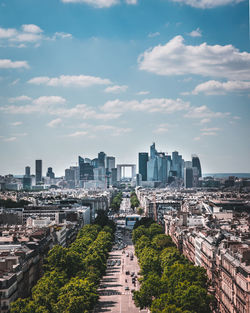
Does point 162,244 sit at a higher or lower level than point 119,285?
higher

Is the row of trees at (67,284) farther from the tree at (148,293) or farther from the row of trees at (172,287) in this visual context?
the row of trees at (172,287)

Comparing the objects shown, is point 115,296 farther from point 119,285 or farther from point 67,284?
point 67,284

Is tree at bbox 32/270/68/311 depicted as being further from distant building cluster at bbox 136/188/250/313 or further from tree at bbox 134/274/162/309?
distant building cluster at bbox 136/188/250/313

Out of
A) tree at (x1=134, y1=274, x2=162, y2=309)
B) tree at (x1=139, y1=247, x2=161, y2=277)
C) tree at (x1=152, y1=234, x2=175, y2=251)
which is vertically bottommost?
tree at (x1=134, y1=274, x2=162, y2=309)

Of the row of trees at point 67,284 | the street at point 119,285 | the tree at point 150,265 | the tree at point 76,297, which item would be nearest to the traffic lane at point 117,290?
the street at point 119,285

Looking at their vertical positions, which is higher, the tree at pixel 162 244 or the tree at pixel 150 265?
the tree at pixel 162 244

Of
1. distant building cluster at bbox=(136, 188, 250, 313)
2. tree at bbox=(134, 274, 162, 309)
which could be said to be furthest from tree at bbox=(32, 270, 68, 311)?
distant building cluster at bbox=(136, 188, 250, 313)

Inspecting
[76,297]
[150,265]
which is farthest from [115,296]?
[76,297]

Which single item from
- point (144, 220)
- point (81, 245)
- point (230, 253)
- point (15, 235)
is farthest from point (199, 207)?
point (230, 253)
